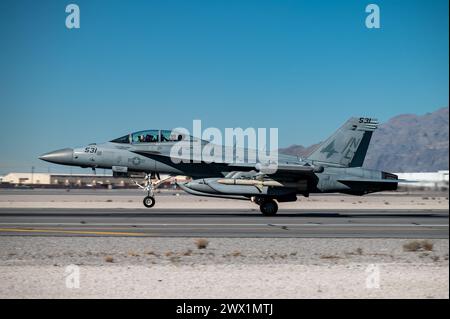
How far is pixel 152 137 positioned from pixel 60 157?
4.77 metres

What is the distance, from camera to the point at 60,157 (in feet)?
92.9

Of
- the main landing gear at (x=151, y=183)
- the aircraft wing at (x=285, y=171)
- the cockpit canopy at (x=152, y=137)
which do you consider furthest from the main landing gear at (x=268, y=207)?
the main landing gear at (x=151, y=183)

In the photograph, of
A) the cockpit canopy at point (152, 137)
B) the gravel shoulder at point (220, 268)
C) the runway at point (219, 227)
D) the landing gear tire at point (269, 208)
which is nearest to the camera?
the gravel shoulder at point (220, 268)

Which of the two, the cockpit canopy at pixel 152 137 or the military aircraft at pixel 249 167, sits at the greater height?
the cockpit canopy at pixel 152 137

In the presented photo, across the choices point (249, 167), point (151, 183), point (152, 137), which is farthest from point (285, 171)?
point (151, 183)

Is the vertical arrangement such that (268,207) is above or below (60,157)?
below

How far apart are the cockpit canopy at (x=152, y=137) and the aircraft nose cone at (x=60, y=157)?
94.1 inches

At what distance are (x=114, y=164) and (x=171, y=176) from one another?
9.52ft

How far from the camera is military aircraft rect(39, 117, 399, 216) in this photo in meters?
26.4

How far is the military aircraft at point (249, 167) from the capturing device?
2636cm

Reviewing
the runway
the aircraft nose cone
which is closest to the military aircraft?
the aircraft nose cone

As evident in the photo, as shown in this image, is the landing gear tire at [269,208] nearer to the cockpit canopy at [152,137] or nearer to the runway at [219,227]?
the runway at [219,227]

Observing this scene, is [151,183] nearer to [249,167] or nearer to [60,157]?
[60,157]
